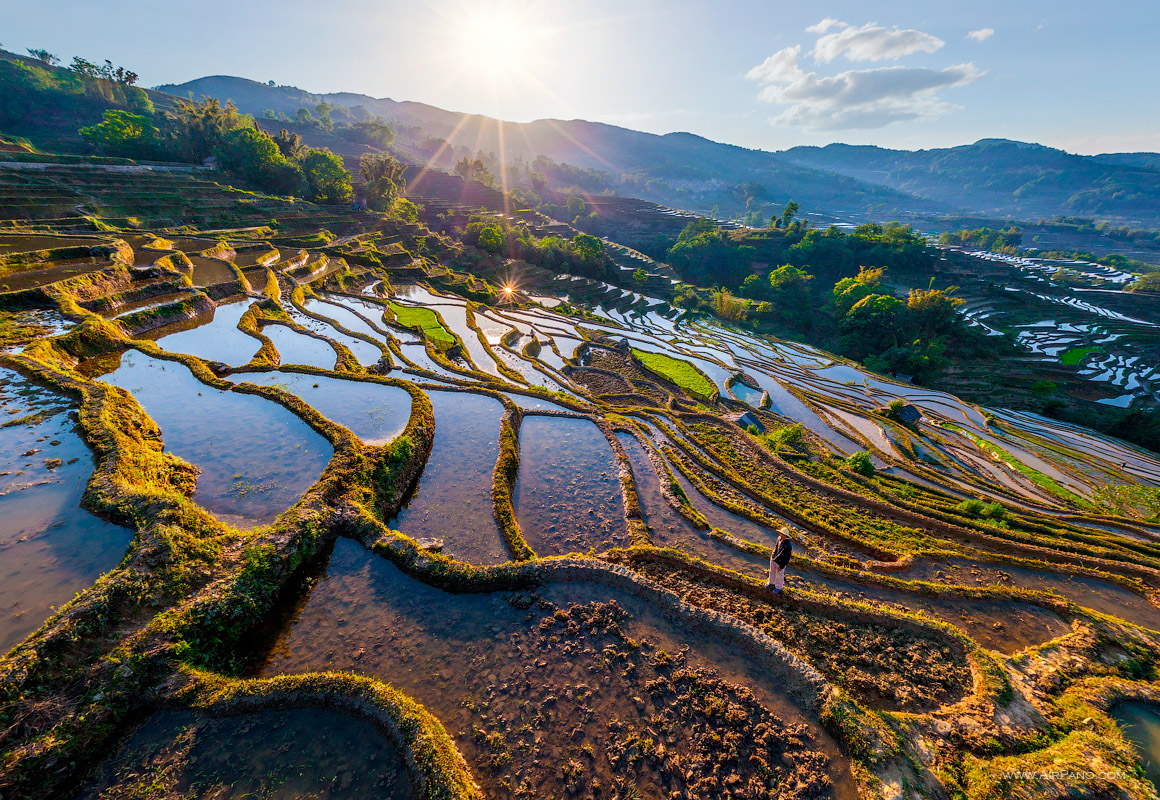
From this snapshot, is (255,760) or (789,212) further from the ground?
(789,212)

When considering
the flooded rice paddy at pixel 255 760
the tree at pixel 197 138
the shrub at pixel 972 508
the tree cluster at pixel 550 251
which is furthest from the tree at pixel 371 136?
the shrub at pixel 972 508

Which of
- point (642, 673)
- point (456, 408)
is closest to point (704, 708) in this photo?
point (642, 673)

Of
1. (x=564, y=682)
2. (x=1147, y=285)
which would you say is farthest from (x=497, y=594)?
(x=1147, y=285)

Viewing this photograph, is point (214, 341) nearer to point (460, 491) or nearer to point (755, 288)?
point (460, 491)

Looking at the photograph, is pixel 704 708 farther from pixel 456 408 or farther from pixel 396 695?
pixel 456 408

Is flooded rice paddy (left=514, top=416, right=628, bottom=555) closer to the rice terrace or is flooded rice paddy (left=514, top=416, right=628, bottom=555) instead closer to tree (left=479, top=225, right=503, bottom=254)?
the rice terrace

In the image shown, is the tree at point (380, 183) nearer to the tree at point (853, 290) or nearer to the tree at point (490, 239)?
the tree at point (490, 239)

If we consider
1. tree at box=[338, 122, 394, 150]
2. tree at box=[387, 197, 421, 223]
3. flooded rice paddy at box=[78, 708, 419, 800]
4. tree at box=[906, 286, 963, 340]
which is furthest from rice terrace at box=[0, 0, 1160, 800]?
tree at box=[338, 122, 394, 150]
